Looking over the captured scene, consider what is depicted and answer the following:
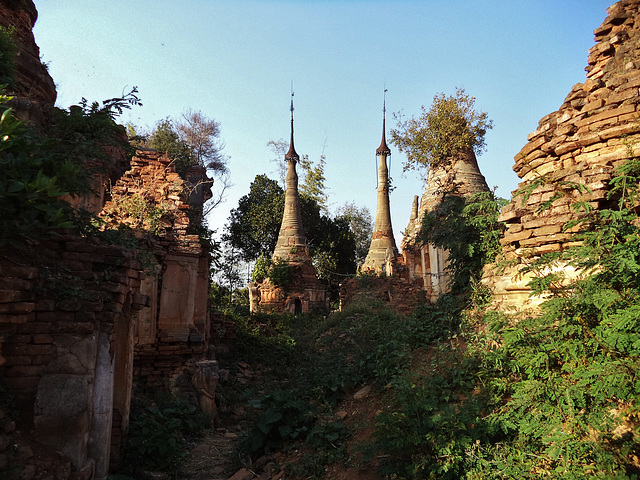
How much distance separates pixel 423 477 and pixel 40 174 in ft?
12.5

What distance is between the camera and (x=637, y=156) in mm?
4363

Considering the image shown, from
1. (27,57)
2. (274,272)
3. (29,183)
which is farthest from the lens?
(274,272)

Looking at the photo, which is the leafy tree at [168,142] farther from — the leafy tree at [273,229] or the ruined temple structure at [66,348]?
the ruined temple structure at [66,348]

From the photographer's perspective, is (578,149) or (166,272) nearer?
(578,149)

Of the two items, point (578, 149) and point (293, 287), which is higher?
point (293, 287)

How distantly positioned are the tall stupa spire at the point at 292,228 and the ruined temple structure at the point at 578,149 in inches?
586

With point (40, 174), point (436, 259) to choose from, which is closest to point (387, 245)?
point (436, 259)

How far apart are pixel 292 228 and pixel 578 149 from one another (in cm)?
1673

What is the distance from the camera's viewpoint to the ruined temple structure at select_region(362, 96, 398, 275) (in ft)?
65.8

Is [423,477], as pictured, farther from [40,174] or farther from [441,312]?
[40,174]

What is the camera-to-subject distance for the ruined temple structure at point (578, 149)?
14.7ft

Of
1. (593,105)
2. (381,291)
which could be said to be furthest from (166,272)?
(381,291)

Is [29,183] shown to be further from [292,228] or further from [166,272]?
[292,228]

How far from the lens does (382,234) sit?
72.2 ft
